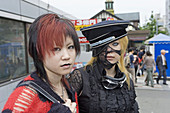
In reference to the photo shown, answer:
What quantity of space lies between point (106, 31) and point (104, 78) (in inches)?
17.8

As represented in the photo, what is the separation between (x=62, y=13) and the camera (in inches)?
274

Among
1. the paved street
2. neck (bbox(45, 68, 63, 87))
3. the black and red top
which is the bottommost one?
the paved street

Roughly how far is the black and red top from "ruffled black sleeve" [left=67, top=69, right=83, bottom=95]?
1.81 feet

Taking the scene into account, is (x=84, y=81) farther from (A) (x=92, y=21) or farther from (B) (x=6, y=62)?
(A) (x=92, y=21)

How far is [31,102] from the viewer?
767 millimetres

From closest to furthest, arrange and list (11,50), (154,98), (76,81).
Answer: (76,81)
(11,50)
(154,98)

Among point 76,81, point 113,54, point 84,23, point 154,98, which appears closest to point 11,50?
point 84,23

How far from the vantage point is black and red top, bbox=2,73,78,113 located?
736mm

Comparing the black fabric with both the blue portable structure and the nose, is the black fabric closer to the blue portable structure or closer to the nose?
the nose

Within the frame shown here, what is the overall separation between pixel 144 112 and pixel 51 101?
14.4 ft

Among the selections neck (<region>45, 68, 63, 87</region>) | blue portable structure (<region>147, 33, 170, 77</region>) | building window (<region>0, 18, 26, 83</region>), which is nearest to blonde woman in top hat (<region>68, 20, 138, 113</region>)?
neck (<region>45, 68, 63, 87</region>)

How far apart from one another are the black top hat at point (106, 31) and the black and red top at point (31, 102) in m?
0.81

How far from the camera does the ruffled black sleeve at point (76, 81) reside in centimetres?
143

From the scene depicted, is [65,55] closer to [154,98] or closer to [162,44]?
[154,98]
